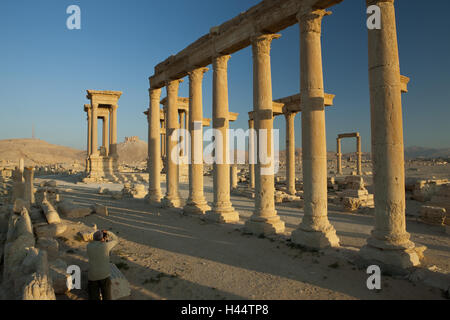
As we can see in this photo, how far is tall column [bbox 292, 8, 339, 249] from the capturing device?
410 inches

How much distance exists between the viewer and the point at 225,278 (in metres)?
7.68

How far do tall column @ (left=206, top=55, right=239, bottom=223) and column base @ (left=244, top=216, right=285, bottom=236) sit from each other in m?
2.61

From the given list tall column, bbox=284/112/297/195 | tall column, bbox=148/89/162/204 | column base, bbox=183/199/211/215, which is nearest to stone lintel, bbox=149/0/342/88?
tall column, bbox=148/89/162/204

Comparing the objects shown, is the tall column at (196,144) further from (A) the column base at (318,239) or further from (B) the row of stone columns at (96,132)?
(B) the row of stone columns at (96,132)

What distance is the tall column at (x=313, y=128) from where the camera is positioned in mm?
10422

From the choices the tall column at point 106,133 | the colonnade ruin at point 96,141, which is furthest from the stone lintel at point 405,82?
the tall column at point 106,133

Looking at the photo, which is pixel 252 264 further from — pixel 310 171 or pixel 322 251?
pixel 310 171

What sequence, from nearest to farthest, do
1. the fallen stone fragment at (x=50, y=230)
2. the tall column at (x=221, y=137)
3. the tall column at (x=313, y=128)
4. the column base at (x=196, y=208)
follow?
1. the tall column at (x=313, y=128)
2. the fallen stone fragment at (x=50, y=230)
3. the tall column at (x=221, y=137)
4. the column base at (x=196, y=208)

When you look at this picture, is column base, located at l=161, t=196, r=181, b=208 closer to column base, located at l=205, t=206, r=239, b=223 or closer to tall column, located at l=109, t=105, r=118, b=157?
column base, located at l=205, t=206, r=239, b=223

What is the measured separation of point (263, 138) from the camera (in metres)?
12.6

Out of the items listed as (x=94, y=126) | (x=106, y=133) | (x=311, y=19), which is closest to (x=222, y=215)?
(x=311, y=19)

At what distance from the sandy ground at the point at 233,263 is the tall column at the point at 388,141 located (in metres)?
1.26

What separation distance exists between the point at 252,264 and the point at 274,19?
386 inches
